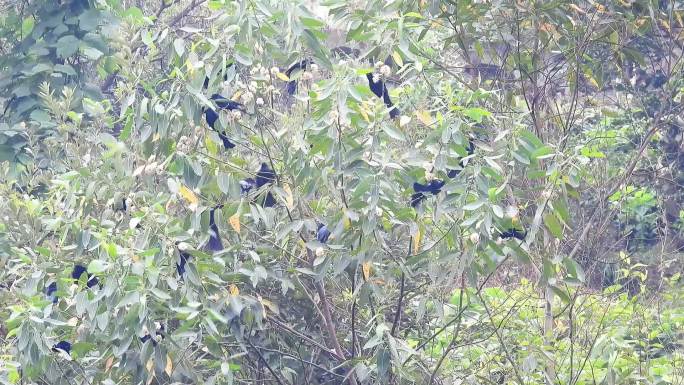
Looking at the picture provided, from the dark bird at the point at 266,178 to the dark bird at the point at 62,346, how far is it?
897 millimetres

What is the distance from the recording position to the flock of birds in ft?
11.5

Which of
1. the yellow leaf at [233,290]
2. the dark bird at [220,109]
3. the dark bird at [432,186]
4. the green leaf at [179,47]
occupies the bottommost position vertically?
the yellow leaf at [233,290]

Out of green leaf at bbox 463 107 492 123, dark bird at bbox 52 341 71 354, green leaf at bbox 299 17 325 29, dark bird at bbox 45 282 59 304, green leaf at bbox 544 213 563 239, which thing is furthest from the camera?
dark bird at bbox 45 282 59 304

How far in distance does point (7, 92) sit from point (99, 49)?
80 cm

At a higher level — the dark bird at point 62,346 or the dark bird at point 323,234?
the dark bird at point 323,234

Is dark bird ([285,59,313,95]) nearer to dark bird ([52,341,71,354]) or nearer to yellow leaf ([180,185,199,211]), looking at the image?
yellow leaf ([180,185,199,211])

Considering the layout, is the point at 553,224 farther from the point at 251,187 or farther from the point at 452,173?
the point at 251,187

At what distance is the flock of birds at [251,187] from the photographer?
3512mm

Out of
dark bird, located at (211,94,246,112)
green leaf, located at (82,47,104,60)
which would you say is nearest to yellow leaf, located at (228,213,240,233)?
dark bird, located at (211,94,246,112)

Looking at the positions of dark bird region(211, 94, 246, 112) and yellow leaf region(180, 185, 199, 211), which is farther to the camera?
dark bird region(211, 94, 246, 112)

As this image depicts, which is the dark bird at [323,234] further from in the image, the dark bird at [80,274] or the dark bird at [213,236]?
the dark bird at [80,274]

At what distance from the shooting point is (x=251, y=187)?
3736 millimetres

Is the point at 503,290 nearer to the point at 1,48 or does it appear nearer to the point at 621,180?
the point at 621,180

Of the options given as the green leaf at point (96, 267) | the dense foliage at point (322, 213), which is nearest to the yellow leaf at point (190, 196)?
the dense foliage at point (322, 213)
